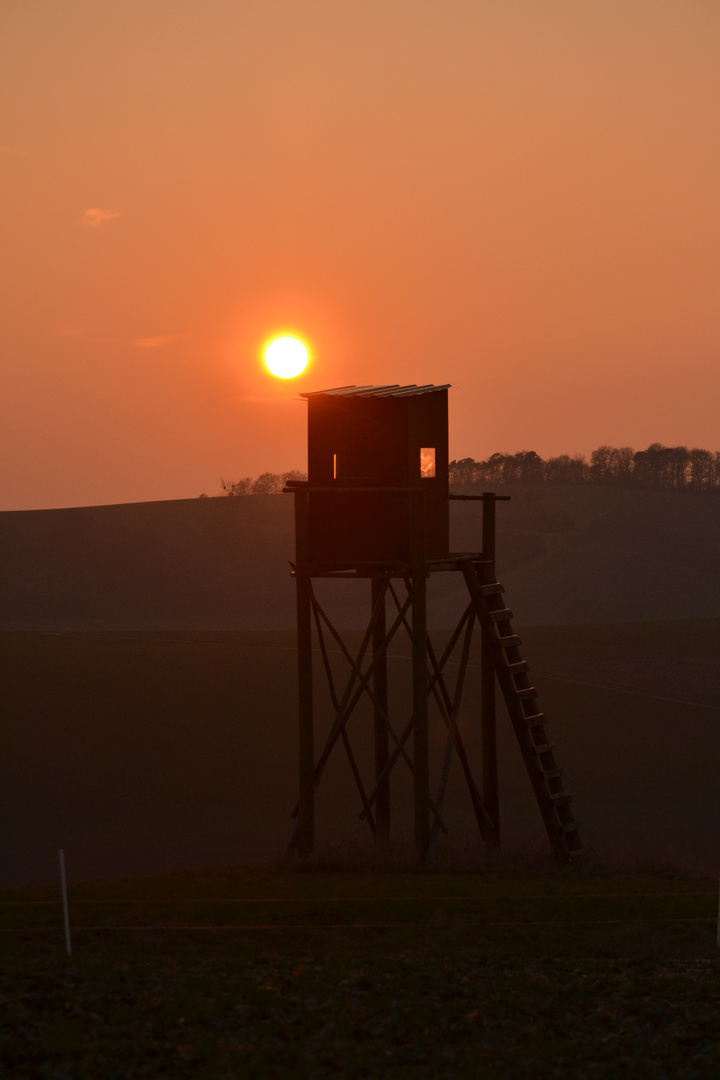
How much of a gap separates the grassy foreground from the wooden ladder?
6.66 ft

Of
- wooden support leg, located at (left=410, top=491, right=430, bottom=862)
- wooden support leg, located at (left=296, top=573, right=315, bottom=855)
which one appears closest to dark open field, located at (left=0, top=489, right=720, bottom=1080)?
wooden support leg, located at (left=296, top=573, right=315, bottom=855)

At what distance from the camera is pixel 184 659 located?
45.1 meters

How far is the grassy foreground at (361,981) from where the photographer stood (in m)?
8.74

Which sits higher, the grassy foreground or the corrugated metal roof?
the corrugated metal roof

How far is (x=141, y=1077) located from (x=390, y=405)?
10431mm

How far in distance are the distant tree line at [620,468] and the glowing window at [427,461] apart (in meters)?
155

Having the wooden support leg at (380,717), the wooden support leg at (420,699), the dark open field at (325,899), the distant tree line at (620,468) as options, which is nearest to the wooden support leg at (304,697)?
the dark open field at (325,899)

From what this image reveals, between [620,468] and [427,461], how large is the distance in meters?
173

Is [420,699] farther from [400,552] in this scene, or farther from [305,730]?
[400,552]

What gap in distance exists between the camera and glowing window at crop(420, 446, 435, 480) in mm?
16828

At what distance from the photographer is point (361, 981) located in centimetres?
1035

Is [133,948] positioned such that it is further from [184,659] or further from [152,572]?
[152,572]

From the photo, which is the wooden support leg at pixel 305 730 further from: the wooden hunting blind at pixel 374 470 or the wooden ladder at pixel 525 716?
the wooden ladder at pixel 525 716

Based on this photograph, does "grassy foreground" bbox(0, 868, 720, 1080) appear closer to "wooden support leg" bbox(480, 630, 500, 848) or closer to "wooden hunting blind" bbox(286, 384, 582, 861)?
"wooden hunting blind" bbox(286, 384, 582, 861)
